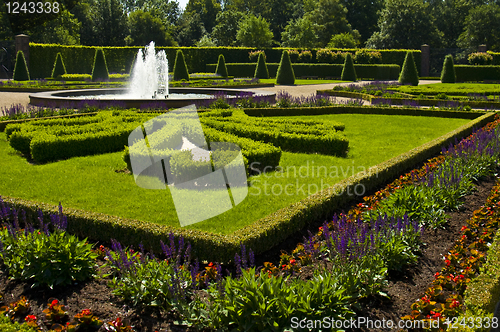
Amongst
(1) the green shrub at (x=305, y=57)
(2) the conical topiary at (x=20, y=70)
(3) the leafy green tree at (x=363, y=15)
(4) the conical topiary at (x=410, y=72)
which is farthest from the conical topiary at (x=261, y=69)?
(3) the leafy green tree at (x=363, y=15)

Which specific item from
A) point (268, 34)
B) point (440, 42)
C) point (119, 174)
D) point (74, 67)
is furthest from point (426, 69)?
point (119, 174)

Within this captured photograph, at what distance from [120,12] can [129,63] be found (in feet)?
65.3

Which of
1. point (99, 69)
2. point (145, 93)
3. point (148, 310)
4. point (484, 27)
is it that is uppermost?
point (484, 27)

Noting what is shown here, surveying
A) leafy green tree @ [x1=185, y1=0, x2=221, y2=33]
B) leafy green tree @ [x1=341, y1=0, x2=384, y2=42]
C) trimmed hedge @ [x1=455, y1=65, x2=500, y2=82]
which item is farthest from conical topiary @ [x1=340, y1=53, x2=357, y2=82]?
leafy green tree @ [x1=185, y1=0, x2=221, y2=33]

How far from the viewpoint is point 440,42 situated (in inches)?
1980

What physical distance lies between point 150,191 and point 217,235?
244cm

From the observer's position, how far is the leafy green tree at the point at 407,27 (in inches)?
1937

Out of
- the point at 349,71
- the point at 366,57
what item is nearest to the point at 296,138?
the point at 349,71

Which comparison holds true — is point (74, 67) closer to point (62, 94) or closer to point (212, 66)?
point (212, 66)

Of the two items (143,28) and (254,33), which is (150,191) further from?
(143,28)

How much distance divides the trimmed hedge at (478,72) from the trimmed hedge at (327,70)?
5.20m

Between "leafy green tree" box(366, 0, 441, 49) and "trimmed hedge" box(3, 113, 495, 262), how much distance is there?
162 feet

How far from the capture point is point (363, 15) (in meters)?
59.5

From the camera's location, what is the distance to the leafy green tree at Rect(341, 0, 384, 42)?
59.8 metres
